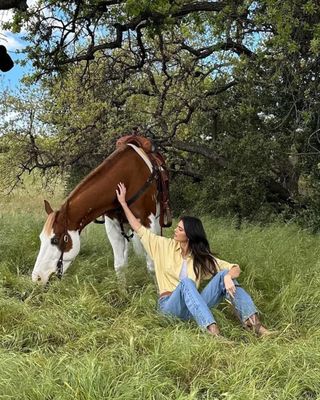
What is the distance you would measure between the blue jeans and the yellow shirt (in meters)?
0.14

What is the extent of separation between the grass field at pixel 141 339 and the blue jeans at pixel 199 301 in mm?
109

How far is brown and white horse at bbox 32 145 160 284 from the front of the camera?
5.04m

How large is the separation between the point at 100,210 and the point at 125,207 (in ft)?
0.95

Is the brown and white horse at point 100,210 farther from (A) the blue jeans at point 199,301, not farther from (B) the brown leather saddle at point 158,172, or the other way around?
(A) the blue jeans at point 199,301

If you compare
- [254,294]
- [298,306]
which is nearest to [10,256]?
[254,294]

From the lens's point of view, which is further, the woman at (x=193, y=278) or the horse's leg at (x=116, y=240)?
the horse's leg at (x=116, y=240)

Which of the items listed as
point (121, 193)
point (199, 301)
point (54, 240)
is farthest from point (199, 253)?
point (54, 240)

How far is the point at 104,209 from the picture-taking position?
5379 mm

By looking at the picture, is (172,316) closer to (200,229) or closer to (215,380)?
(200,229)

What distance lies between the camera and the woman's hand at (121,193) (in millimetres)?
5266

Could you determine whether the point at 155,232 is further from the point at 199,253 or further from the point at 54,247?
the point at 199,253

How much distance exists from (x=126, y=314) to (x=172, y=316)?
0.38 meters

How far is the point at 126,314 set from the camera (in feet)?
14.3

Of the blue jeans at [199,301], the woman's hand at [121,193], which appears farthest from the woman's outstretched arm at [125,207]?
the blue jeans at [199,301]
